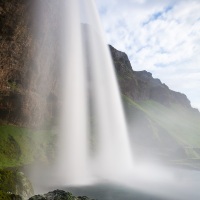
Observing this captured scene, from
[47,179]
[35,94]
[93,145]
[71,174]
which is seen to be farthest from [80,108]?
[47,179]

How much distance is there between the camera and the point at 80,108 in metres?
132

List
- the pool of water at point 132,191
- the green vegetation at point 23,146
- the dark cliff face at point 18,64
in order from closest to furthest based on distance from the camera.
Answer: the pool of water at point 132,191 < the green vegetation at point 23,146 < the dark cliff face at point 18,64

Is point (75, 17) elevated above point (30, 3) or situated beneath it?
elevated above

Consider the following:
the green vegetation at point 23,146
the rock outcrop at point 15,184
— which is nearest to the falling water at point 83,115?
the green vegetation at point 23,146

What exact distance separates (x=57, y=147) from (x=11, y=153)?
2296 cm

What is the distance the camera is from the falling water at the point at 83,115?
103 meters

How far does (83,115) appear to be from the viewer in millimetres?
131750

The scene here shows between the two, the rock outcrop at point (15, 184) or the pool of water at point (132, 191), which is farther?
the pool of water at point (132, 191)

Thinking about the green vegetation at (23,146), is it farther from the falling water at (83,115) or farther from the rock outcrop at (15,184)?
the rock outcrop at (15,184)

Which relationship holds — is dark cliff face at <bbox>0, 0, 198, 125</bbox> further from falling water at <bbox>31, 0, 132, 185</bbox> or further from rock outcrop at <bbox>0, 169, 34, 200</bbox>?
rock outcrop at <bbox>0, 169, 34, 200</bbox>

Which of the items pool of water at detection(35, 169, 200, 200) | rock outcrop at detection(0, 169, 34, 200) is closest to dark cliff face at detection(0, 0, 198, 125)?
pool of water at detection(35, 169, 200, 200)

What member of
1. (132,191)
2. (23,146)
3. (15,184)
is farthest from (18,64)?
(15,184)

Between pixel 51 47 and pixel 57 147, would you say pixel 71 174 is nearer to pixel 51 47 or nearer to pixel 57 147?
pixel 57 147

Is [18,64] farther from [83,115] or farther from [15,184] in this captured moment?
[15,184]
